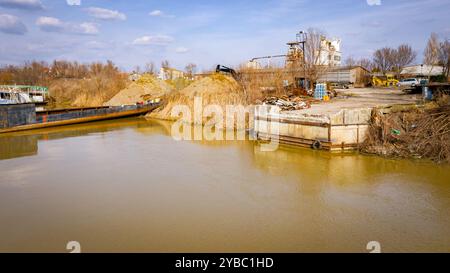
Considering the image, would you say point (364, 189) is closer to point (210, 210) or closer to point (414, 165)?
point (414, 165)

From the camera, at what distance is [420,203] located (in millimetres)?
7906

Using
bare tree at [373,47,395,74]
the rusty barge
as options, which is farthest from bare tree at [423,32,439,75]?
the rusty barge

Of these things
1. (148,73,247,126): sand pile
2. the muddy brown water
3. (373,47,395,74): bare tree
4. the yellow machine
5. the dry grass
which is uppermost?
(373,47,395,74): bare tree

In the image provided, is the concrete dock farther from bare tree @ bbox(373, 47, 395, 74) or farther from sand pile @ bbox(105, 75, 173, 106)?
bare tree @ bbox(373, 47, 395, 74)

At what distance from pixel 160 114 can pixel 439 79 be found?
2062cm

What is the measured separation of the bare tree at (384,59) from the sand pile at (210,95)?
39.3 meters

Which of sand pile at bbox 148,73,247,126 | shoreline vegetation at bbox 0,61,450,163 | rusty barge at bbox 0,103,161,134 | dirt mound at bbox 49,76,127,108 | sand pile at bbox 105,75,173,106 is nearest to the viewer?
shoreline vegetation at bbox 0,61,450,163

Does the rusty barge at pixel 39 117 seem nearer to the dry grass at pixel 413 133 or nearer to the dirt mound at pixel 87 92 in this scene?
the dirt mound at pixel 87 92

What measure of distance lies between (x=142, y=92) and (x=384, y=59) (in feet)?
137

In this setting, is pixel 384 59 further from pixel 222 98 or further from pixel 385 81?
pixel 222 98

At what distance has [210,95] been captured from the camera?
951 inches

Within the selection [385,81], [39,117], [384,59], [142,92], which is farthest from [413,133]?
[384,59]

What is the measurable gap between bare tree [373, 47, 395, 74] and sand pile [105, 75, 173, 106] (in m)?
38.3

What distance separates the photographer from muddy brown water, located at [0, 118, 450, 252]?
6.21 m
